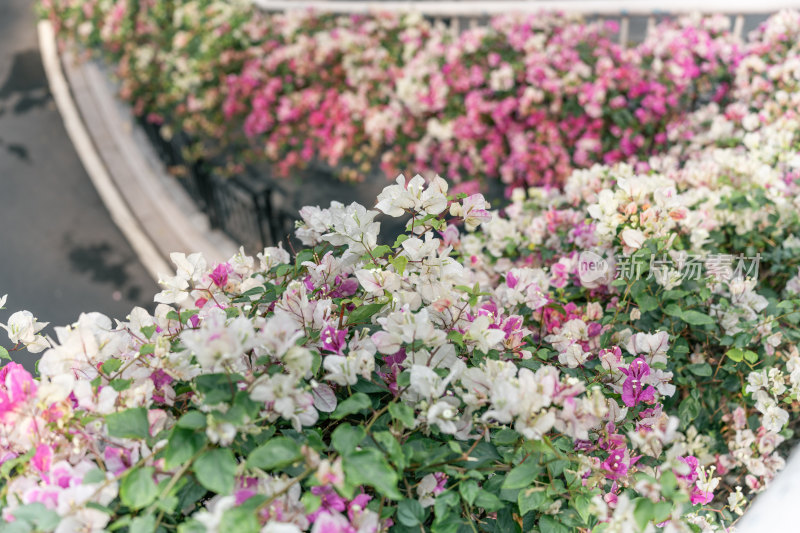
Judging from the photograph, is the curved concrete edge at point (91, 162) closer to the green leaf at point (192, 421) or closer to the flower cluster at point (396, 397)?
the flower cluster at point (396, 397)

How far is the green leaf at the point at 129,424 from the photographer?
1233mm

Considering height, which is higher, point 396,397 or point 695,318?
point 396,397

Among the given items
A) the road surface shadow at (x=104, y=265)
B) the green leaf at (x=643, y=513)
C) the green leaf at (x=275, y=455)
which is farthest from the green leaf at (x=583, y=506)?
the road surface shadow at (x=104, y=265)

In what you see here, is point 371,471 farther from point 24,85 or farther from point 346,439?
point 24,85

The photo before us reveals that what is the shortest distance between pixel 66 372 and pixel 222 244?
4566 millimetres

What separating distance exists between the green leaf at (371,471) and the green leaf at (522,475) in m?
0.28

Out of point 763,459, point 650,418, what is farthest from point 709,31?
point 650,418

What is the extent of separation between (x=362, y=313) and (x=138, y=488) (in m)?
0.70

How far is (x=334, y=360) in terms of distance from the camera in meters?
1.35

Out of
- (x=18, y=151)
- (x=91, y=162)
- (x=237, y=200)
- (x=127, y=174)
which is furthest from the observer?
(x=18, y=151)

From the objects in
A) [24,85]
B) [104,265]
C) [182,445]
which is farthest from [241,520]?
[24,85]

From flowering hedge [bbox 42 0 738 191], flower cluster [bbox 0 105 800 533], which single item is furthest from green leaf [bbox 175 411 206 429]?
flowering hedge [bbox 42 0 738 191]

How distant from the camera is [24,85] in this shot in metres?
8.54

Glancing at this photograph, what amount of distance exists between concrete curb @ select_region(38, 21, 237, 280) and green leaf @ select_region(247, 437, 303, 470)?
412 cm
